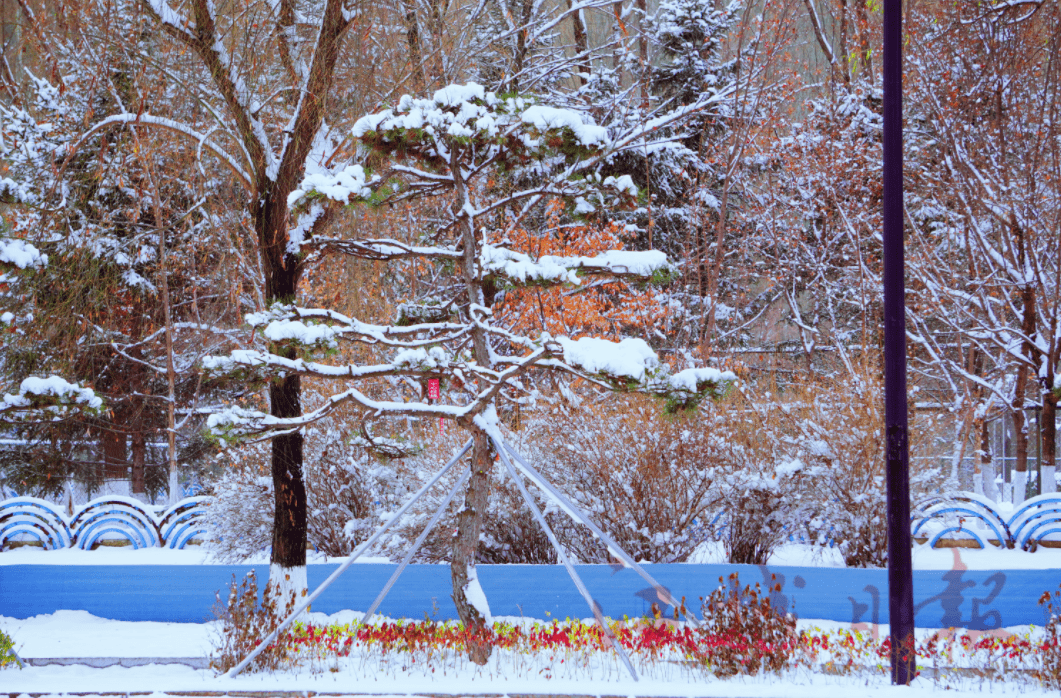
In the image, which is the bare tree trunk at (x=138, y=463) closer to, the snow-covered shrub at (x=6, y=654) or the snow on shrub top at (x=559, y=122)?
the snow-covered shrub at (x=6, y=654)

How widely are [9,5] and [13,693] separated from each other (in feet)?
19.8

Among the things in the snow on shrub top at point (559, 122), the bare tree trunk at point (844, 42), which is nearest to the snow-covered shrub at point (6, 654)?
the snow on shrub top at point (559, 122)

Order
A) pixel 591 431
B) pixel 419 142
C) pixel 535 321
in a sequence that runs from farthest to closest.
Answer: pixel 535 321 → pixel 591 431 → pixel 419 142

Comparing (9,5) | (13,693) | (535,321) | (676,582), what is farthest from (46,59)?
(535,321)

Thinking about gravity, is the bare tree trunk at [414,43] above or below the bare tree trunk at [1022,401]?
above

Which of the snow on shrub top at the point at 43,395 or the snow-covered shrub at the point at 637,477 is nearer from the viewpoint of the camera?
the snow on shrub top at the point at 43,395

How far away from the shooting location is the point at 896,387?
573 centimetres

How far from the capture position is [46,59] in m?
6.56

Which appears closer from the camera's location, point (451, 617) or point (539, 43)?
point (451, 617)

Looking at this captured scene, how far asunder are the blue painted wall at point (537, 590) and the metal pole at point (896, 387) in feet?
4.77

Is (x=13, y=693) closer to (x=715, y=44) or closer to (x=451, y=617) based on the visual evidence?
(x=451, y=617)

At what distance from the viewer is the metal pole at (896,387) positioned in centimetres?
562

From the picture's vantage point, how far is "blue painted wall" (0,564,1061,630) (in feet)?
24.2

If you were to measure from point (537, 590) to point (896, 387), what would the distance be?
396 cm
